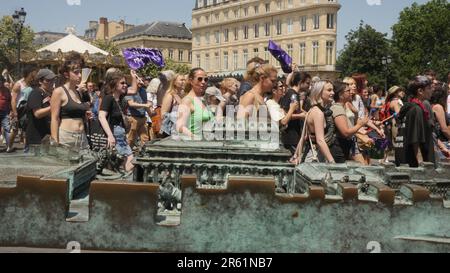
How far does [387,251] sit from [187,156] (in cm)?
174

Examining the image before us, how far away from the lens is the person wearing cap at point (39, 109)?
8.70m

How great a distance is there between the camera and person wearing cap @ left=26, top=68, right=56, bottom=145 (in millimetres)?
8703

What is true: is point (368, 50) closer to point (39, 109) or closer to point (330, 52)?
point (330, 52)

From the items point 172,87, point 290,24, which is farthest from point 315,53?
point 172,87

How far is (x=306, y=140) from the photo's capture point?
24.8 ft

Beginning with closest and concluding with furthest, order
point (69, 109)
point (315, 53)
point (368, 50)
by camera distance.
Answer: point (69, 109) < point (368, 50) < point (315, 53)

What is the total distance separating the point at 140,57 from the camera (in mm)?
15133

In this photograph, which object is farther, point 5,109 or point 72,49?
point 72,49

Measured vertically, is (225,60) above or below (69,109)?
above

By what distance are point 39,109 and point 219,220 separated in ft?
17.4

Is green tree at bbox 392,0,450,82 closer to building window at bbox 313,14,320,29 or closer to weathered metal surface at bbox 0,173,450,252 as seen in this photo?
building window at bbox 313,14,320,29

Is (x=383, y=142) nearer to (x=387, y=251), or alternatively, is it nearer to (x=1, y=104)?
(x=1, y=104)

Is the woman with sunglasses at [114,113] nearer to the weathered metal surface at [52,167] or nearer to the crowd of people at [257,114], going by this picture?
the crowd of people at [257,114]

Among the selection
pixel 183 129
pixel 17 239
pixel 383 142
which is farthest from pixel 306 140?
pixel 383 142
